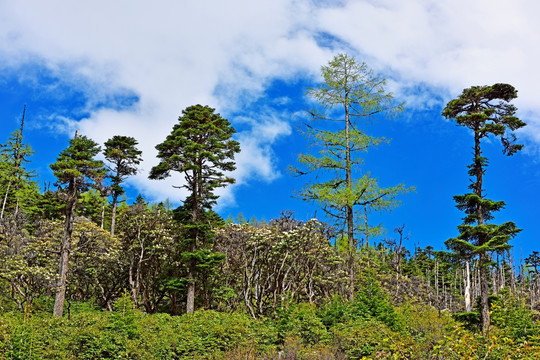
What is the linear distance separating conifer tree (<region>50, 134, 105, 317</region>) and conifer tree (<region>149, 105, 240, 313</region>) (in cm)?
378

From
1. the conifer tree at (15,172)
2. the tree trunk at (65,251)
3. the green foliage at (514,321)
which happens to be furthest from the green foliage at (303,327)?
the conifer tree at (15,172)

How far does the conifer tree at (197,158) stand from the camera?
840 inches

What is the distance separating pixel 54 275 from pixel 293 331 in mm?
12214

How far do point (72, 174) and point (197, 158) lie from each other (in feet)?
19.9

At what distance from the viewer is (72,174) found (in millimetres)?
18547

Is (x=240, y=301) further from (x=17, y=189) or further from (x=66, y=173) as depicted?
(x=17, y=189)

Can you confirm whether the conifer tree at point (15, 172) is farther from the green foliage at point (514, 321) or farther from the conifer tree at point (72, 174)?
the green foliage at point (514, 321)

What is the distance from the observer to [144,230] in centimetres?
2309

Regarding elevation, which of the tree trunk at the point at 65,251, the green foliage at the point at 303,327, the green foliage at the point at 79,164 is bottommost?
the green foliage at the point at 303,327

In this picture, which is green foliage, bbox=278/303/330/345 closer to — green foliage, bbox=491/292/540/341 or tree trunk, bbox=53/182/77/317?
green foliage, bbox=491/292/540/341

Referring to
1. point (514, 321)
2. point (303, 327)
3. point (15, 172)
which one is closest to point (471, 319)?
point (514, 321)

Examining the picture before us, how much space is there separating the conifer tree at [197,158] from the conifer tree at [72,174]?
3780mm

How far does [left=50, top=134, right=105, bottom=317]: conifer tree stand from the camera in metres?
18.4

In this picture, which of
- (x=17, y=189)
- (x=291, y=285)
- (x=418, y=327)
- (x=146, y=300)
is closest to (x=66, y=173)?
(x=146, y=300)
